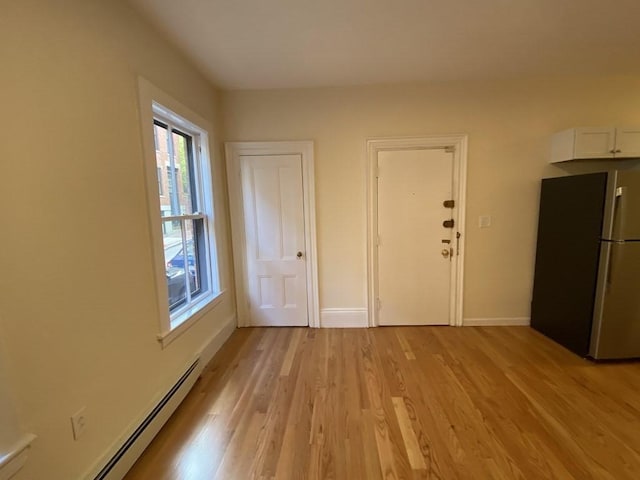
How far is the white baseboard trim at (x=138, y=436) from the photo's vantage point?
1420mm

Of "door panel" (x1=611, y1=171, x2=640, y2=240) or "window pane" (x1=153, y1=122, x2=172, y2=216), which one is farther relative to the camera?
"door panel" (x1=611, y1=171, x2=640, y2=240)

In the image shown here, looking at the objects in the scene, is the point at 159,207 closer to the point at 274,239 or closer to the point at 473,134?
the point at 274,239

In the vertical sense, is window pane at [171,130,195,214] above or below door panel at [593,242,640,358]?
above

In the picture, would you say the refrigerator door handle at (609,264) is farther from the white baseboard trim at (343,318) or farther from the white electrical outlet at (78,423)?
the white electrical outlet at (78,423)

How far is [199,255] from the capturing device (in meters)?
2.82

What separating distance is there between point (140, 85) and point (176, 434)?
2.09 m

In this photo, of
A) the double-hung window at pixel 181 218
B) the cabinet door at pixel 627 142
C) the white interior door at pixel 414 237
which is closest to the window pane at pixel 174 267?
the double-hung window at pixel 181 218

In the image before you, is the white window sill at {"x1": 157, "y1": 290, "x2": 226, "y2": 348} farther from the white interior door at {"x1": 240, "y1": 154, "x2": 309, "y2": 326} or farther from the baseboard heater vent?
the white interior door at {"x1": 240, "y1": 154, "x2": 309, "y2": 326}

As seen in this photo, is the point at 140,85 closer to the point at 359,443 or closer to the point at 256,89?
the point at 256,89

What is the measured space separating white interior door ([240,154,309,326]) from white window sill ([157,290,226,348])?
535 millimetres

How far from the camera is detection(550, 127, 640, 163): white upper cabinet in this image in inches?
107

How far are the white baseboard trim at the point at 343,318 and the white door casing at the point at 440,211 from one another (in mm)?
102

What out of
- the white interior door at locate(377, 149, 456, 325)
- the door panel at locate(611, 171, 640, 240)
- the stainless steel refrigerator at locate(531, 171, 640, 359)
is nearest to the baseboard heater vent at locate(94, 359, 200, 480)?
the white interior door at locate(377, 149, 456, 325)

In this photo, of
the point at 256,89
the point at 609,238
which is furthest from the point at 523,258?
the point at 256,89
